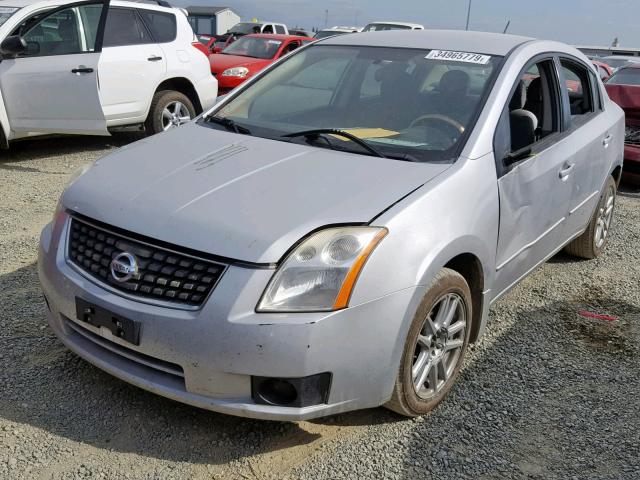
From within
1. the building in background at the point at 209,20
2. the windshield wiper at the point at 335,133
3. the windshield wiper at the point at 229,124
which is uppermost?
the windshield wiper at the point at 335,133

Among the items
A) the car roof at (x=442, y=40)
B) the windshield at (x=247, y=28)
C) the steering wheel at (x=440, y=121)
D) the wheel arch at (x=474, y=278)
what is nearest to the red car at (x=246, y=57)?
the car roof at (x=442, y=40)

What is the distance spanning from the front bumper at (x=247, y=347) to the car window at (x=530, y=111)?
3.93 ft

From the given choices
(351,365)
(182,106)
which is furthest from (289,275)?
(182,106)

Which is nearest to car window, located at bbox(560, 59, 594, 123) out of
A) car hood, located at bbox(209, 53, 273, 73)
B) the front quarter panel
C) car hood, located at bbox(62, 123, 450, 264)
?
the front quarter panel

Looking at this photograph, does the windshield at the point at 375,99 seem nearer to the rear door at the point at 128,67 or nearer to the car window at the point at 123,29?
the rear door at the point at 128,67

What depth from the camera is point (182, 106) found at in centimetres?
834

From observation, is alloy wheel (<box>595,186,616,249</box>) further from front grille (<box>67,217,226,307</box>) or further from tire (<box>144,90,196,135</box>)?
tire (<box>144,90,196,135</box>)

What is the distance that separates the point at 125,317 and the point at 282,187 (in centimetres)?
81

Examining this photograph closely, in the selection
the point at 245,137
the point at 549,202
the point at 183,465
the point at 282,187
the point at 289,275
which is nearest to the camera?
the point at 289,275

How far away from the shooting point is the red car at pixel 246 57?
11141 mm

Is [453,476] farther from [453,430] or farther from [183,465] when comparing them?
[183,465]

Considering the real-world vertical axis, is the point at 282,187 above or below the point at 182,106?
above

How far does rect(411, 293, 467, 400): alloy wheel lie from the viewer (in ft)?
9.21

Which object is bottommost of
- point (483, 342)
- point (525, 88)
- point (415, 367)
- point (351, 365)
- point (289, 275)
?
point (483, 342)
